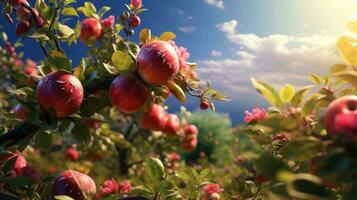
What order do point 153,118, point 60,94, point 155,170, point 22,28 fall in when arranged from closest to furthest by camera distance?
point 155,170 < point 60,94 < point 22,28 < point 153,118

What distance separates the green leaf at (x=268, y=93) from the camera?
0.78m

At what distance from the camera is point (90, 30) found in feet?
8.36

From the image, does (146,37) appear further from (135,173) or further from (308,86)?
(135,173)

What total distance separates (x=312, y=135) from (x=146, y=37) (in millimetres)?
1109

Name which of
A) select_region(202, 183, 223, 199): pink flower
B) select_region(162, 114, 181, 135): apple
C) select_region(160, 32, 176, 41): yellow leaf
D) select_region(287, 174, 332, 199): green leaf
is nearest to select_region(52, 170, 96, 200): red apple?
select_region(202, 183, 223, 199): pink flower

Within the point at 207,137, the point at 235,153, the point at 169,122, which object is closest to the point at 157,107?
the point at 169,122

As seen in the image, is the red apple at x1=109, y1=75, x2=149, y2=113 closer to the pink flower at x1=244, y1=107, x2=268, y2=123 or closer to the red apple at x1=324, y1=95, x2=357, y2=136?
the pink flower at x1=244, y1=107, x2=268, y2=123

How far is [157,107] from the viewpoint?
144 inches

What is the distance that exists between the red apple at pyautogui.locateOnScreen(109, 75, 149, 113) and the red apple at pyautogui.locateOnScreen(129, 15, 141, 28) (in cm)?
77

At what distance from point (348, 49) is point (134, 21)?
4.40 feet

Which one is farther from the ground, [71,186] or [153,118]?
[153,118]

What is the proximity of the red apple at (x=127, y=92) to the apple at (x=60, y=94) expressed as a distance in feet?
0.38

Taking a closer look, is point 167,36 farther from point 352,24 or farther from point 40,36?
point 352,24

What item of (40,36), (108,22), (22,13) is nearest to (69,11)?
(22,13)
